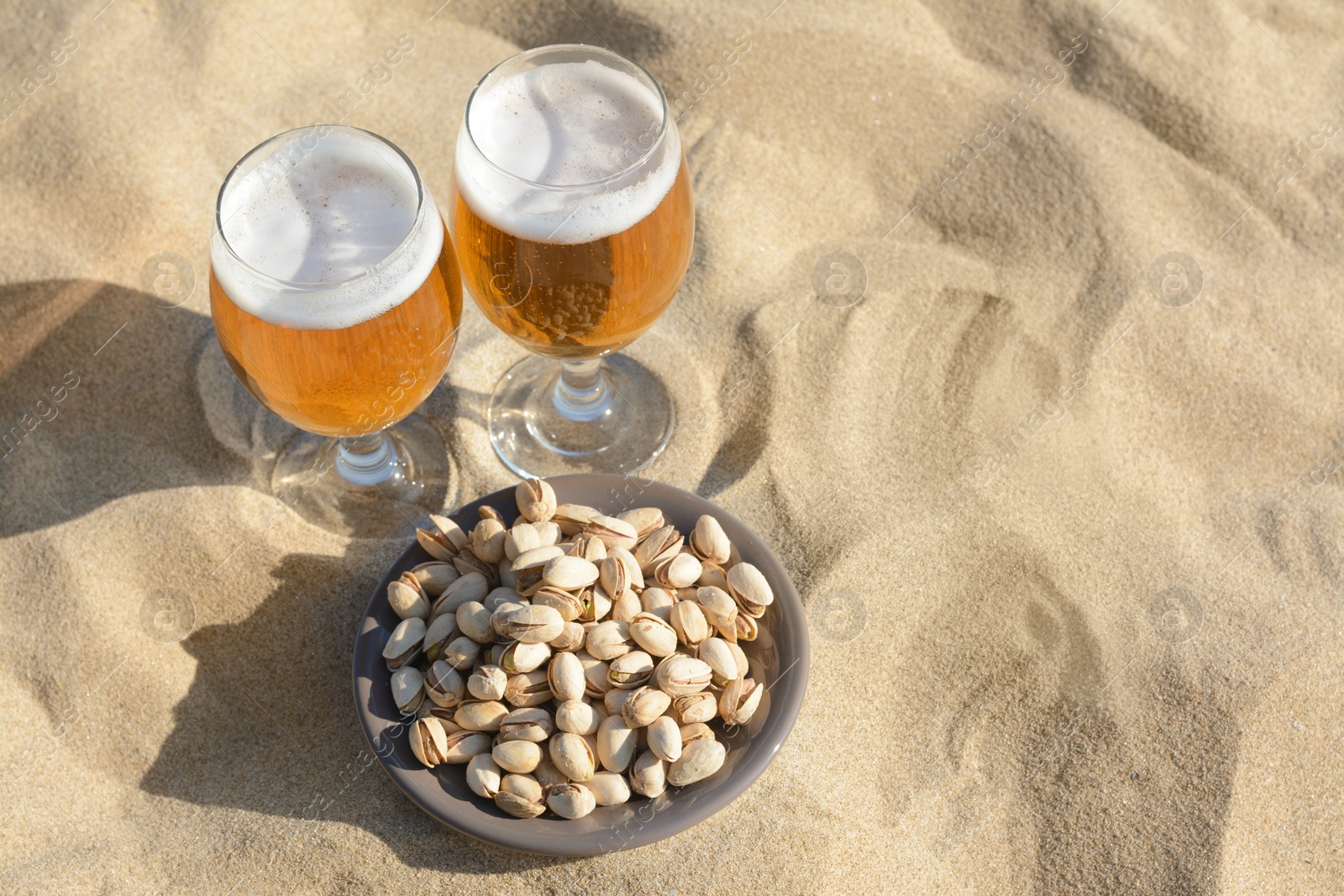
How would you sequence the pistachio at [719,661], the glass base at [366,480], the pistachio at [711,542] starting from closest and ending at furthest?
the pistachio at [719,661], the pistachio at [711,542], the glass base at [366,480]

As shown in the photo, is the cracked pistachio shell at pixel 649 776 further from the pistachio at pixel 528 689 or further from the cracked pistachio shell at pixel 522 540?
the cracked pistachio shell at pixel 522 540

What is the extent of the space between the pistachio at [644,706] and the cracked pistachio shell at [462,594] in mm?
279

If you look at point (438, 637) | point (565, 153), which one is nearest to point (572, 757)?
point (438, 637)

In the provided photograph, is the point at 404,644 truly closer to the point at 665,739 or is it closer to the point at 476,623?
the point at 476,623

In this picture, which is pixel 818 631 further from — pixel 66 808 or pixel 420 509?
pixel 66 808

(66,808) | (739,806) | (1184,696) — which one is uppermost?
(1184,696)

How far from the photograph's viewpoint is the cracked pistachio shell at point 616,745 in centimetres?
152

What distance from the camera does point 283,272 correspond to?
151 cm

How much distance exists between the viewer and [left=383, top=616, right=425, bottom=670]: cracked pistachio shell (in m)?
1.60

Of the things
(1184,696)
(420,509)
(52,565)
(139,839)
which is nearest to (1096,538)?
(1184,696)

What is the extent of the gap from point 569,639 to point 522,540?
166 mm

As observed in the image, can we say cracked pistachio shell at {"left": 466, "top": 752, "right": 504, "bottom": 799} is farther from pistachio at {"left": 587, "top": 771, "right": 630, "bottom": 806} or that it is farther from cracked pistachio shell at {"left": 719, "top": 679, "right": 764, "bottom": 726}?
cracked pistachio shell at {"left": 719, "top": 679, "right": 764, "bottom": 726}

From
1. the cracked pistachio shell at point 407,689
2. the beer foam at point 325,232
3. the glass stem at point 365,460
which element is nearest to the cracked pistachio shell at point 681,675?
the cracked pistachio shell at point 407,689

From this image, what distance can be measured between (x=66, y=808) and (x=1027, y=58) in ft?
7.50
